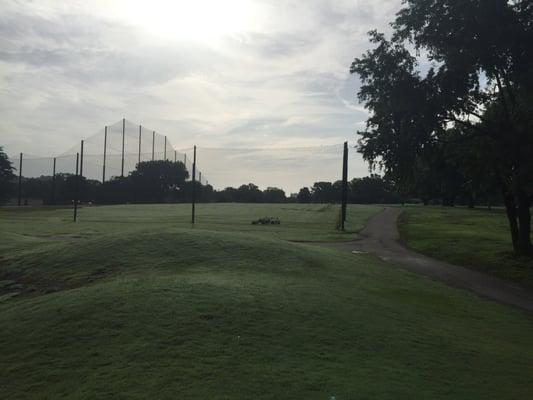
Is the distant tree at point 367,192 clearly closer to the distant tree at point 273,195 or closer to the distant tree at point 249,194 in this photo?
the distant tree at point 273,195

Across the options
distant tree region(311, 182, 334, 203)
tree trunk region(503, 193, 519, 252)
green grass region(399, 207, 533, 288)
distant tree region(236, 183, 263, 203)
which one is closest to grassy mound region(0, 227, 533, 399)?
green grass region(399, 207, 533, 288)

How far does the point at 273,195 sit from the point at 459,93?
3460 inches

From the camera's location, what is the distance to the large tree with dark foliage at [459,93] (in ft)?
63.0

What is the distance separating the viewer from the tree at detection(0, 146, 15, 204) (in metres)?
88.8

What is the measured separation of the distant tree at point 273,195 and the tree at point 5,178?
1884 inches

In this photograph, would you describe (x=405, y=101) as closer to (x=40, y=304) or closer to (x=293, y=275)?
(x=293, y=275)

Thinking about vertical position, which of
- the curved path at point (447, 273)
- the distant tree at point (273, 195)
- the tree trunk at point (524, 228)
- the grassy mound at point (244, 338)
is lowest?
the curved path at point (447, 273)

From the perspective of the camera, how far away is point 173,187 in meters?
107

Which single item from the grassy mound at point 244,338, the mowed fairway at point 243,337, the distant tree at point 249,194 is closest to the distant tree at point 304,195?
the distant tree at point 249,194

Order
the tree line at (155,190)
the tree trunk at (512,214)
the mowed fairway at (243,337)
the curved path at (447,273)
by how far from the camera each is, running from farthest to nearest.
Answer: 1. the tree line at (155,190)
2. the tree trunk at (512,214)
3. the curved path at (447,273)
4. the mowed fairway at (243,337)

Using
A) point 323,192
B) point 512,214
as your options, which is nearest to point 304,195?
point 323,192

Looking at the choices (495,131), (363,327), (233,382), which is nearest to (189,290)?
(363,327)

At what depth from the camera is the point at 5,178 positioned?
89.6m

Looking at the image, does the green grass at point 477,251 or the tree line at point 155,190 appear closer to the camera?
the green grass at point 477,251
